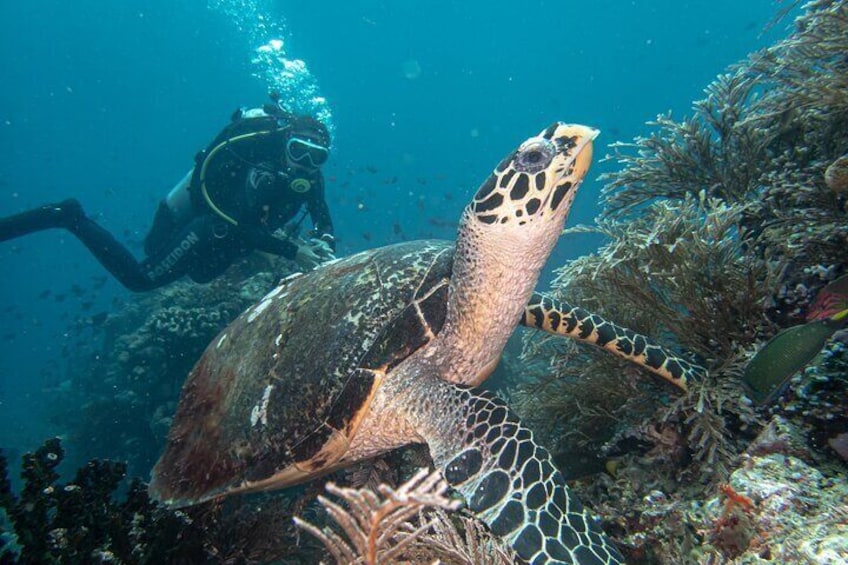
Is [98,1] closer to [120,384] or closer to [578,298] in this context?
[120,384]

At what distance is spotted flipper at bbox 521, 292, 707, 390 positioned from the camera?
8.38 ft

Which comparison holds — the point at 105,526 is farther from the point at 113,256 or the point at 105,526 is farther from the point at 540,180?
the point at 113,256

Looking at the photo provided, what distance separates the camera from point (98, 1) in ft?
241

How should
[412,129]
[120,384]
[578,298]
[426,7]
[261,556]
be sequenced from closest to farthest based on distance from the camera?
[261,556] < [578,298] < [120,384] < [426,7] < [412,129]

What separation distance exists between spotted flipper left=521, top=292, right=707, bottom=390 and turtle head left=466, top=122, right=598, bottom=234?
2.67 feet

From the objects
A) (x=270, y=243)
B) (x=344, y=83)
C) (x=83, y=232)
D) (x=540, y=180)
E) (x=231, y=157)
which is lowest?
(x=540, y=180)

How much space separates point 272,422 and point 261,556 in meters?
1.36

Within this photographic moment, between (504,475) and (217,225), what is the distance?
743 centimetres

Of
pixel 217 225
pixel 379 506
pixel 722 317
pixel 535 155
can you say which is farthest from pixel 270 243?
pixel 379 506

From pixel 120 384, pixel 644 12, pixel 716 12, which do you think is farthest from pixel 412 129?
pixel 120 384

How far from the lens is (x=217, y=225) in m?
7.80

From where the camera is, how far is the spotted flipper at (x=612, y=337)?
2.55 m

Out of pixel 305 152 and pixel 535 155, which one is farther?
pixel 305 152

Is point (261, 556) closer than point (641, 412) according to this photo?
No
